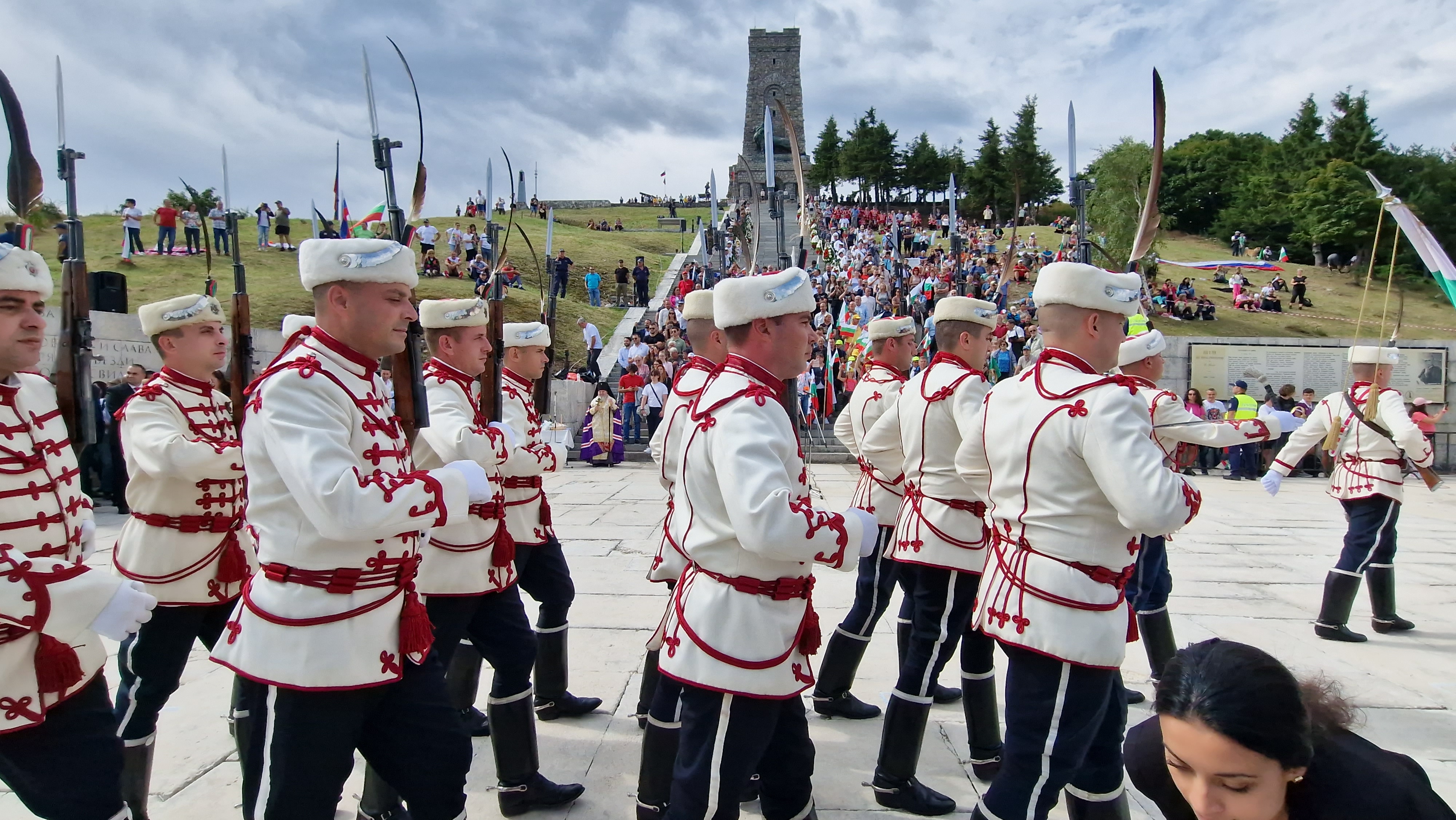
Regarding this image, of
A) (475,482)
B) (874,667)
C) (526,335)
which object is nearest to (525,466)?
(526,335)

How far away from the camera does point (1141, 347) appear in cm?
452

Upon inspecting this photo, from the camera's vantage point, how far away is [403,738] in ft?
8.20

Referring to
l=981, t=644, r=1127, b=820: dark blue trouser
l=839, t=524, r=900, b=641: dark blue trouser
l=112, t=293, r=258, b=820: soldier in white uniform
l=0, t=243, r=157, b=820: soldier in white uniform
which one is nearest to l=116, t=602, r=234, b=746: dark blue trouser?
l=112, t=293, r=258, b=820: soldier in white uniform

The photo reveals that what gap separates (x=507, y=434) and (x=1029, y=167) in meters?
15.4

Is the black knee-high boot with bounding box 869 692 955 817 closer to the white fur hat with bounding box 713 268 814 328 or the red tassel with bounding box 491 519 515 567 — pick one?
the red tassel with bounding box 491 519 515 567

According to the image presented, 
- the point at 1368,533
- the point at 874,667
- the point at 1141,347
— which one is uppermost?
the point at 1141,347

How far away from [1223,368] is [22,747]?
1976 cm

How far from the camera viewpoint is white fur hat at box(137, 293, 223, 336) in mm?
3816

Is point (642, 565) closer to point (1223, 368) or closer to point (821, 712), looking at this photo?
point (821, 712)

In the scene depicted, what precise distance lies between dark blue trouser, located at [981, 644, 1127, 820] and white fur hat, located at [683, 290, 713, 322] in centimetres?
245

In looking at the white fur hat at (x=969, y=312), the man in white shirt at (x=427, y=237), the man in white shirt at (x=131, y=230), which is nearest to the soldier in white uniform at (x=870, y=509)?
the white fur hat at (x=969, y=312)

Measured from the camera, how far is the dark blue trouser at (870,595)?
434cm

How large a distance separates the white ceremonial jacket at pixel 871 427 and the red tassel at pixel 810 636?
187 cm

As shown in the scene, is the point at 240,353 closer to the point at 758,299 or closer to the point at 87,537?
the point at 87,537
